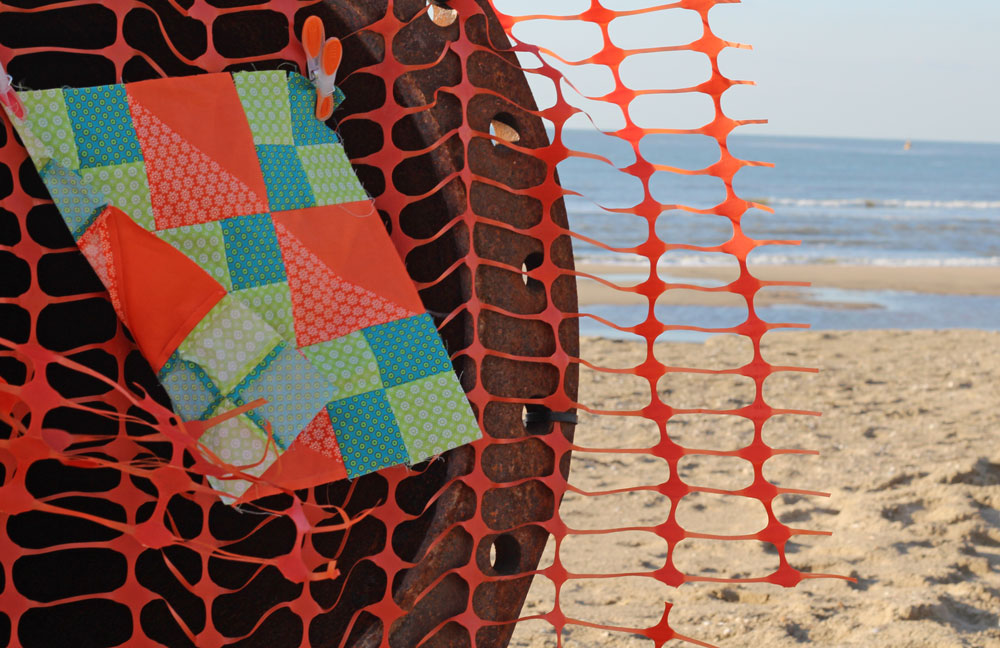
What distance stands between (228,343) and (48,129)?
0.47 meters

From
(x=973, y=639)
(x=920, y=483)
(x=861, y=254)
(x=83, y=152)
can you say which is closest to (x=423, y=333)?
(x=83, y=152)

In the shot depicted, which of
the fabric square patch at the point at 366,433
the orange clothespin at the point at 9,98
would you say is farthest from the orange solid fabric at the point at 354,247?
the orange clothespin at the point at 9,98

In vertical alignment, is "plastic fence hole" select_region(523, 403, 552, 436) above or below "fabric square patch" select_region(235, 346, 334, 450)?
below

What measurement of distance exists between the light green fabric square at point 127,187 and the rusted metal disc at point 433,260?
24cm

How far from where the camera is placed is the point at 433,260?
202cm

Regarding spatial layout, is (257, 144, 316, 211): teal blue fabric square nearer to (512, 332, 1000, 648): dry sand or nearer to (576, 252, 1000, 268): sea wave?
(512, 332, 1000, 648): dry sand

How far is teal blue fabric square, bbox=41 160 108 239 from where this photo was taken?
1609 millimetres

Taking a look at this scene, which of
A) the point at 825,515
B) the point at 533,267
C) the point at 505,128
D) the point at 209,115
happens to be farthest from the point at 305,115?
the point at 825,515

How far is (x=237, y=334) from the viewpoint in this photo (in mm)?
1679

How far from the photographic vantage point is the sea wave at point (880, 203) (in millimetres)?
22812

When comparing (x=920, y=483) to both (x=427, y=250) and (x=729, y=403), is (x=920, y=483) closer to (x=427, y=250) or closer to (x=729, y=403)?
(x=729, y=403)

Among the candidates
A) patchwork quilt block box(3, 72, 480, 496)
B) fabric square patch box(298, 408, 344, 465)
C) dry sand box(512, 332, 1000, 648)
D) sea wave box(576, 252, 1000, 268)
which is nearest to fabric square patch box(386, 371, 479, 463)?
patchwork quilt block box(3, 72, 480, 496)

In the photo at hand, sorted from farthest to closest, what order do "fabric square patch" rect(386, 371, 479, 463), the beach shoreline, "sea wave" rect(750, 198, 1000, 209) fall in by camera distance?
"sea wave" rect(750, 198, 1000, 209), the beach shoreline, "fabric square patch" rect(386, 371, 479, 463)

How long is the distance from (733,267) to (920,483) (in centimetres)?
837
